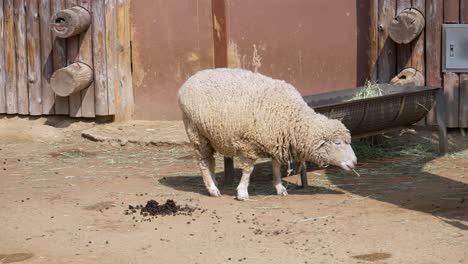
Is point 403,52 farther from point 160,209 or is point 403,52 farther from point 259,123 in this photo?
point 160,209

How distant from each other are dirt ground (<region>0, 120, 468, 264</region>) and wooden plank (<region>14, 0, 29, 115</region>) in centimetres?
185

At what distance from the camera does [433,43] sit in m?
11.5

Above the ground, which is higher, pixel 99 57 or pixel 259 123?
pixel 99 57

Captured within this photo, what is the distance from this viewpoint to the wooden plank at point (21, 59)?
13.1m

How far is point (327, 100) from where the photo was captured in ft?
34.3

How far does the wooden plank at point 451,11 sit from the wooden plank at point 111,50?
4.40 m

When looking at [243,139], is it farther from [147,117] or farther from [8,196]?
[147,117]

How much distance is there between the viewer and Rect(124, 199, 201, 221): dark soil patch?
8.32 m

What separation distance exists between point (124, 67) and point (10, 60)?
5.68 ft

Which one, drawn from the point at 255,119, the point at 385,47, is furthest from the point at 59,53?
the point at 255,119

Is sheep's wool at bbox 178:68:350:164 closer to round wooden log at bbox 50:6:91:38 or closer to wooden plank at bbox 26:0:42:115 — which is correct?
round wooden log at bbox 50:6:91:38

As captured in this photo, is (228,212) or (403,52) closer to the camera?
(228,212)

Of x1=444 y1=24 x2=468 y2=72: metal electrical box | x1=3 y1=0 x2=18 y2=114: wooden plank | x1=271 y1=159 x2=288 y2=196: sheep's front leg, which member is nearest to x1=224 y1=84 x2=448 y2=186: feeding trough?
x1=271 y1=159 x2=288 y2=196: sheep's front leg

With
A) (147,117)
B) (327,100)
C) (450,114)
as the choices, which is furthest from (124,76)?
(450,114)
